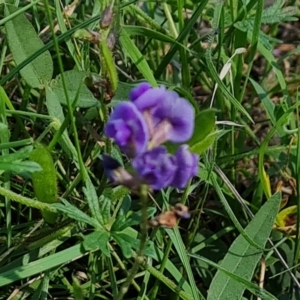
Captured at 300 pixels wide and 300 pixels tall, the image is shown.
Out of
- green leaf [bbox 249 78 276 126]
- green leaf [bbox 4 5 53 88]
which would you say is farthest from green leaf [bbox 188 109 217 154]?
green leaf [bbox 249 78 276 126]

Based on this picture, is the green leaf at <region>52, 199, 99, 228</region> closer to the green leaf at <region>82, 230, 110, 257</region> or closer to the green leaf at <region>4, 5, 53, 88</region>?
the green leaf at <region>82, 230, 110, 257</region>

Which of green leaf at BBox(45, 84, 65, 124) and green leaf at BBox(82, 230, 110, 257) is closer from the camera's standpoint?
green leaf at BBox(82, 230, 110, 257)

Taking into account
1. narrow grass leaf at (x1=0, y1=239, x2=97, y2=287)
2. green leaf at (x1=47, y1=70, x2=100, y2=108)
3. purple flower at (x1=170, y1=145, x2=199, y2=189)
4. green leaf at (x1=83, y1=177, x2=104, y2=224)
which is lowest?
narrow grass leaf at (x1=0, y1=239, x2=97, y2=287)

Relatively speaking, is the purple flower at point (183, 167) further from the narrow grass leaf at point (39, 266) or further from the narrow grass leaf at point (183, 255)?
the narrow grass leaf at point (183, 255)

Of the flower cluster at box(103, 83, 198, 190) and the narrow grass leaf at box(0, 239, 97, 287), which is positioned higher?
the flower cluster at box(103, 83, 198, 190)

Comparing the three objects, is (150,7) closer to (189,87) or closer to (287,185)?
(189,87)

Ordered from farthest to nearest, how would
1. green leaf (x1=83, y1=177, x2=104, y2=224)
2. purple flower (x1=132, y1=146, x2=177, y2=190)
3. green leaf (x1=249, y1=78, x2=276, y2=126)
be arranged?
green leaf (x1=249, y1=78, x2=276, y2=126)
green leaf (x1=83, y1=177, x2=104, y2=224)
purple flower (x1=132, y1=146, x2=177, y2=190)

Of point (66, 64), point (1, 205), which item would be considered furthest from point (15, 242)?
point (66, 64)
